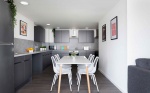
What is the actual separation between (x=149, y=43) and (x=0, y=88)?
317 cm

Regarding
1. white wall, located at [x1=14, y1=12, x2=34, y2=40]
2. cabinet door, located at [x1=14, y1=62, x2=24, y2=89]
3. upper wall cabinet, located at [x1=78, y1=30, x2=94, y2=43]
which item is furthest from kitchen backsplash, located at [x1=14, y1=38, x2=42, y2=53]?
upper wall cabinet, located at [x1=78, y1=30, x2=94, y2=43]

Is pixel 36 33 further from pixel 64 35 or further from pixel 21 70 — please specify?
pixel 21 70

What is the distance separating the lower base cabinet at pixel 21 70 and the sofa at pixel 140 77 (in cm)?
262

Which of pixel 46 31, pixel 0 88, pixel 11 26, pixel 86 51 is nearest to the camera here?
pixel 0 88

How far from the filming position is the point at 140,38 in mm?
2500

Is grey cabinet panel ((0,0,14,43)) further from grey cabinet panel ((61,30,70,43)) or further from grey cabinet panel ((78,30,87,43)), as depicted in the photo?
grey cabinet panel ((78,30,87,43))

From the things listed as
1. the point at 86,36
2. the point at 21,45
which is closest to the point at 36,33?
the point at 21,45

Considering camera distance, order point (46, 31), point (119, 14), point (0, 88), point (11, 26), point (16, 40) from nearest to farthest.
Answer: point (0, 88) → point (11, 26) → point (119, 14) → point (16, 40) → point (46, 31)

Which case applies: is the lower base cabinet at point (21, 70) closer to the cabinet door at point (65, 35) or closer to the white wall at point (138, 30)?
the white wall at point (138, 30)

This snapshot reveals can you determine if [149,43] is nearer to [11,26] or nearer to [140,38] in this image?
[140,38]

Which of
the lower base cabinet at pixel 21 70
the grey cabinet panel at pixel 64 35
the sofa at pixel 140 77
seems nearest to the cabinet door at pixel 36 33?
the grey cabinet panel at pixel 64 35

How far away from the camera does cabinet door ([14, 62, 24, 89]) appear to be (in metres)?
2.80

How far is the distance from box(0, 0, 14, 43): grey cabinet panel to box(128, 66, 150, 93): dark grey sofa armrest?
2524mm

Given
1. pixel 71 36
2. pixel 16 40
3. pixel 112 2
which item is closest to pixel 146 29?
pixel 112 2
